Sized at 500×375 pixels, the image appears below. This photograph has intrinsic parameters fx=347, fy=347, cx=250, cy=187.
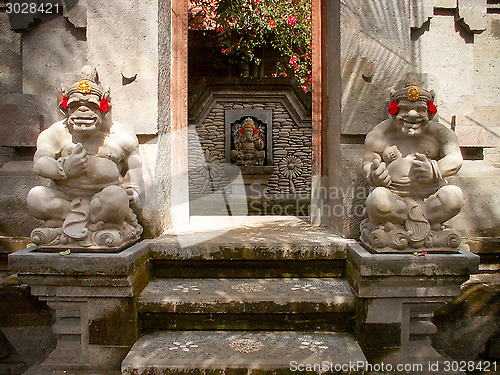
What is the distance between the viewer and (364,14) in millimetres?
2785

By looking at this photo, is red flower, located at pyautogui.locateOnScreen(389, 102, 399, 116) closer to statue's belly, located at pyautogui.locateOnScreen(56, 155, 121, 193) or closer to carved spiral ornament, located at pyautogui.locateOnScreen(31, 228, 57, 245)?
statue's belly, located at pyautogui.locateOnScreen(56, 155, 121, 193)

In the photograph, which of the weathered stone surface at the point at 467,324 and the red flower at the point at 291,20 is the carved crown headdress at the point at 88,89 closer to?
the weathered stone surface at the point at 467,324

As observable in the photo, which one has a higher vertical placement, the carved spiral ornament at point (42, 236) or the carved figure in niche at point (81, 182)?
the carved figure in niche at point (81, 182)

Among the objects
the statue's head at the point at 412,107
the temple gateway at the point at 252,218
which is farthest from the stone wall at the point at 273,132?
the statue's head at the point at 412,107

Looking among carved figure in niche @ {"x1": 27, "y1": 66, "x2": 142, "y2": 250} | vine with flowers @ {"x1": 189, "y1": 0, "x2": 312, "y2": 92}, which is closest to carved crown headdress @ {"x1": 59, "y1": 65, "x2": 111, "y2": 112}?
carved figure in niche @ {"x1": 27, "y1": 66, "x2": 142, "y2": 250}

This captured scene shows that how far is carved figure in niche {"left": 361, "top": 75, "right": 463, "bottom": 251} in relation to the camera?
7.04 feet

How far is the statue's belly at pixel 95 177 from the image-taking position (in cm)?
218

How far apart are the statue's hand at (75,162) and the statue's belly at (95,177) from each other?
0.05m

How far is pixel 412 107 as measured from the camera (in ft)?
7.32

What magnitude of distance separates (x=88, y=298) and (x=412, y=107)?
234cm

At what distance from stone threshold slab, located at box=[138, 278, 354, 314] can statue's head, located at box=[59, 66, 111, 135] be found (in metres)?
1.11

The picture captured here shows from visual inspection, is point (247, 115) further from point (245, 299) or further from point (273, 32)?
point (245, 299)

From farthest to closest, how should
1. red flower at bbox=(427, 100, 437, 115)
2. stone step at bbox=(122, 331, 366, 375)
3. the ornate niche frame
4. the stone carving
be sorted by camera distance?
the stone carving < the ornate niche frame < red flower at bbox=(427, 100, 437, 115) < stone step at bbox=(122, 331, 366, 375)

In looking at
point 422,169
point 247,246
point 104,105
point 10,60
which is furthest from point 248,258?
point 10,60
